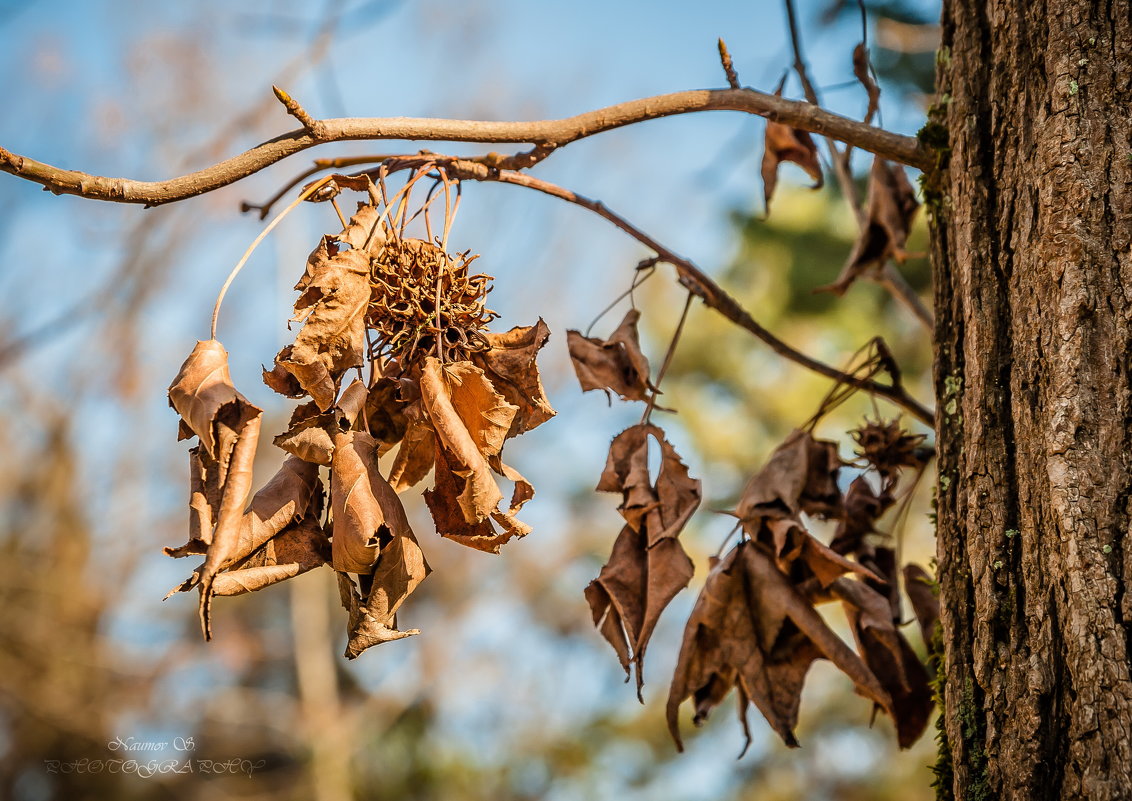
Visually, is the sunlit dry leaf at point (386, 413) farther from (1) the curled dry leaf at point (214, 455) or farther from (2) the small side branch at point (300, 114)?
(2) the small side branch at point (300, 114)

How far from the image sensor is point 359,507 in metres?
0.98

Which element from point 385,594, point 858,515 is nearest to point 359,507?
point 385,594

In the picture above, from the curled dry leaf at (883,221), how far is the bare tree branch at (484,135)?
40 cm

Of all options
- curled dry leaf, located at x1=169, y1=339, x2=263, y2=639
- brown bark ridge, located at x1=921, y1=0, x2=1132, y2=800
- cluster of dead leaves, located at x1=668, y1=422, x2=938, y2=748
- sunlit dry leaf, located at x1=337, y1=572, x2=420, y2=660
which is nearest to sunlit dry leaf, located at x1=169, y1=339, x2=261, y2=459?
curled dry leaf, located at x1=169, y1=339, x2=263, y2=639

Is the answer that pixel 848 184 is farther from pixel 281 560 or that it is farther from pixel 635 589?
pixel 281 560

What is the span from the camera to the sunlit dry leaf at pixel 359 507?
0.98 m

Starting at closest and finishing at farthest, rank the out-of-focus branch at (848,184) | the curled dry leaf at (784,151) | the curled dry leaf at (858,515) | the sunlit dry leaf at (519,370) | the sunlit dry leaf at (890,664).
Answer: the sunlit dry leaf at (519,370)
the sunlit dry leaf at (890,664)
the curled dry leaf at (858,515)
the curled dry leaf at (784,151)
the out-of-focus branch at (848,184)

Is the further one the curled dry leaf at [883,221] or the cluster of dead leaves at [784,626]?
the curled dry leaf at [883,221]

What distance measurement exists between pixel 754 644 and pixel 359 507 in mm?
683

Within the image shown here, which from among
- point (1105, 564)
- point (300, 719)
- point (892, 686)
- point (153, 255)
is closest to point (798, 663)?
point (892, 686)

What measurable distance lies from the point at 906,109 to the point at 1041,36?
259 cm

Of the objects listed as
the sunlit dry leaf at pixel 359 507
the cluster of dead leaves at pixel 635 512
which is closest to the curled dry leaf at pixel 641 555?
the cluster of dead leaves at pixel 635 512

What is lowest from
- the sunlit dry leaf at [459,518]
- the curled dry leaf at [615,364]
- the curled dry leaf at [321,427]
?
the sunlit dry leaf at [459,518]

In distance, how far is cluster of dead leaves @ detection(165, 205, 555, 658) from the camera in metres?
0.97
